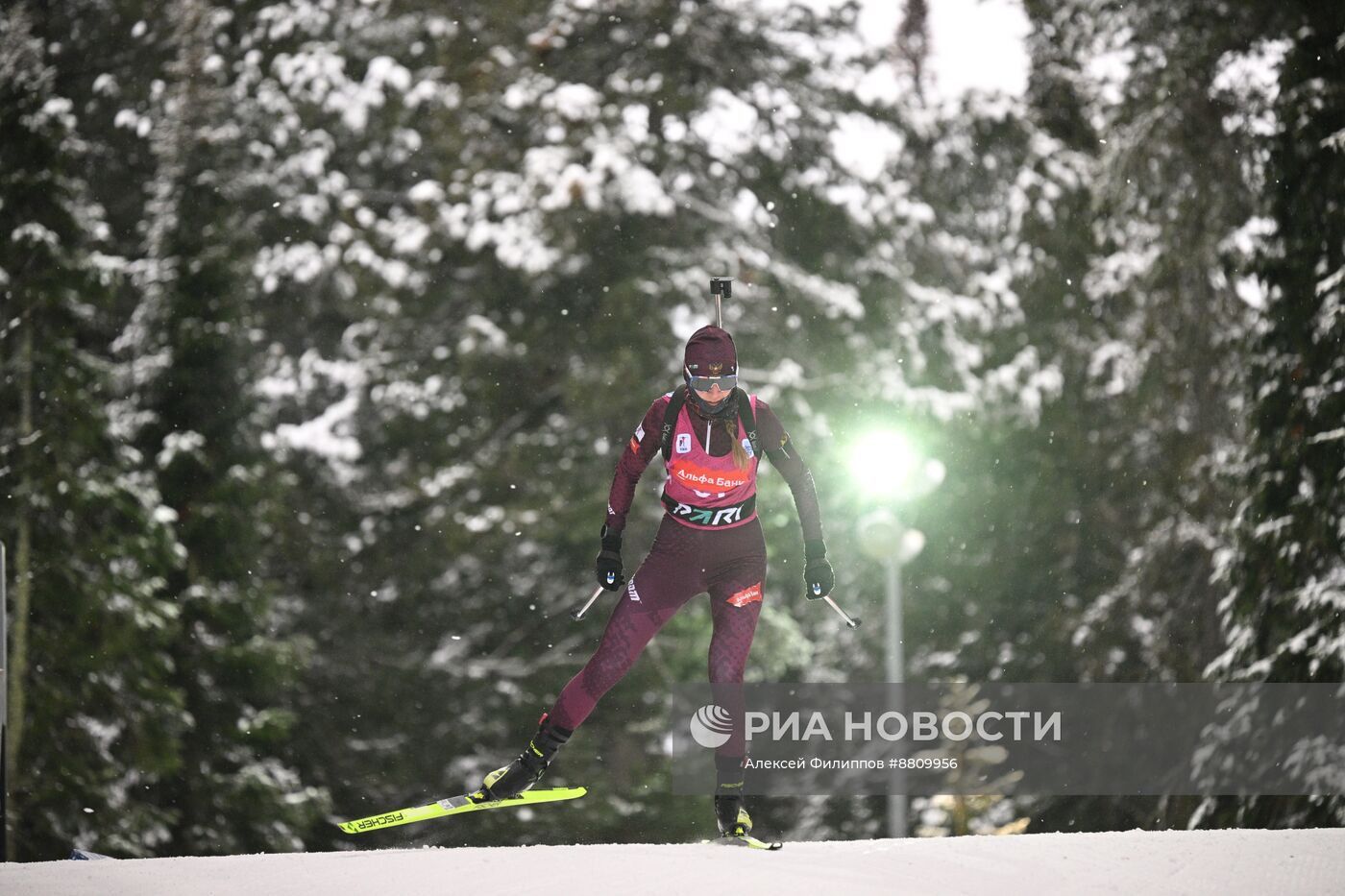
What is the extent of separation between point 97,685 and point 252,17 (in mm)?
4603

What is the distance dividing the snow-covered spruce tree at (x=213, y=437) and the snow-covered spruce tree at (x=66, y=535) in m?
0.25

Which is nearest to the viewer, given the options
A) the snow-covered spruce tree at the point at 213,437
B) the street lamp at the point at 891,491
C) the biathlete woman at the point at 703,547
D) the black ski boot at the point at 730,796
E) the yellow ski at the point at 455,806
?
the biathlete woman at the point at 703,547

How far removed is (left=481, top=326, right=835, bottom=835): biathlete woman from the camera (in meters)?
4.22

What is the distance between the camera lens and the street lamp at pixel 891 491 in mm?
8242

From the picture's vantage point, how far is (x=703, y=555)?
4.27 metres

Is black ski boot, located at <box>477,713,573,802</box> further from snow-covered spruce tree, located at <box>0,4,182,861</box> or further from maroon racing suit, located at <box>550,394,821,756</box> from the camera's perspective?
snow-covered spruce tree, located at <box>0,4,182,861</box>

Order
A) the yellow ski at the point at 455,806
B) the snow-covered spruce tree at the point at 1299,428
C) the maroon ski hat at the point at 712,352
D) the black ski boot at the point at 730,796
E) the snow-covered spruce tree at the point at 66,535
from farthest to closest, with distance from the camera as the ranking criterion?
the snow-covered spruce tree at the point at 66,535 → the snow-covered spruce tree at the point at 1299,428 → the yellow ski at the point at 455,806 → the black ski boot at the point at 730,796 → the maroon ski hat at the point at 712,352

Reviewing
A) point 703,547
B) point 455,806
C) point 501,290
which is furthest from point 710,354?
point 501,290

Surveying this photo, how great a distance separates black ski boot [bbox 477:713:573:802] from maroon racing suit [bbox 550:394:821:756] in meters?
0.05

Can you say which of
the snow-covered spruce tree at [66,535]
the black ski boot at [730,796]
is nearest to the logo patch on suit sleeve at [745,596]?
the black ski boot at [730,796]

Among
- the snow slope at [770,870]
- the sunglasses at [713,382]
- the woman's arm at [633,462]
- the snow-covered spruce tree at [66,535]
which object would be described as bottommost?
the snow slope at [770,870]

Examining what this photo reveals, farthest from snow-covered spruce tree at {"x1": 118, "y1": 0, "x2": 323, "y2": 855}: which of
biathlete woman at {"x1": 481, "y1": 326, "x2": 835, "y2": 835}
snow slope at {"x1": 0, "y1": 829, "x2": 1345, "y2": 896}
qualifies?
biathlete woman at {"x1": 481, "y1": 326, "x2": 835, "y2": 835}

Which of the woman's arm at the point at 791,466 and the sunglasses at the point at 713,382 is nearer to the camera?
the sunglasses at the point at 713,382

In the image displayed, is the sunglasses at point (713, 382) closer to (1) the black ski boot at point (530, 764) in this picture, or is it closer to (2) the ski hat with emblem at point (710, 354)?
(2) the ski hat with emblem at point (710, 354)
